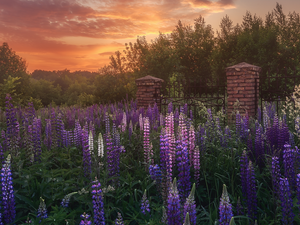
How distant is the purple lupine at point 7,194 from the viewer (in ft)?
7.83

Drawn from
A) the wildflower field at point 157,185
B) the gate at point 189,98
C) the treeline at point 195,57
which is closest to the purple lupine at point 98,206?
the wildflower field at point 157,185

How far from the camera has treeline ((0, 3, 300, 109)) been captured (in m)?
21.3

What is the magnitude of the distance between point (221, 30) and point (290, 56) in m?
10.3

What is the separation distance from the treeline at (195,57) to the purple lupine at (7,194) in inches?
631

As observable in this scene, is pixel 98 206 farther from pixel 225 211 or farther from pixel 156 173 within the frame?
pixel 225 211

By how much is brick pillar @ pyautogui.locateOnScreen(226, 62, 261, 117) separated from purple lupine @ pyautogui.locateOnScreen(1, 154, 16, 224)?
7.82 meters

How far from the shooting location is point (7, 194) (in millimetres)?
2467

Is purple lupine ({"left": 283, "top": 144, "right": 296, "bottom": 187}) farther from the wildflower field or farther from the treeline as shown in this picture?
the treeline

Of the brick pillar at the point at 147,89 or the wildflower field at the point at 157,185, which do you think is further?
the brick pillar at the point at 147,89

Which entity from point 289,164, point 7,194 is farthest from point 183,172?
point 7,194

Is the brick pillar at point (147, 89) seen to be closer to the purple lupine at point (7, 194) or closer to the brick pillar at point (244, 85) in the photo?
the brick pillar at point (244, 85)

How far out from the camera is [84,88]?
48.0m

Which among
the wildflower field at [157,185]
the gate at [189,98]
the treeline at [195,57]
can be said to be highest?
the treeline at [195,57]

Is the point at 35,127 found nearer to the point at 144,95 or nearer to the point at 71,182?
the point at 71,182
